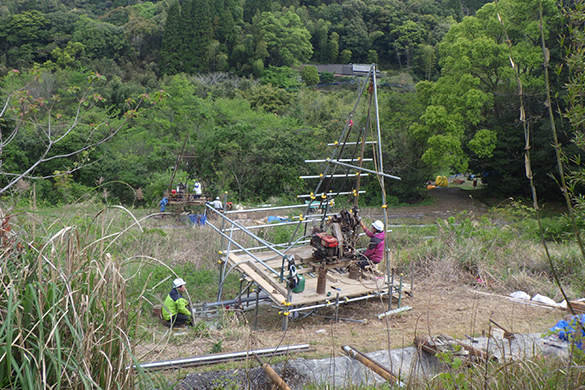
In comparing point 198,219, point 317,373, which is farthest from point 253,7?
point 317,373

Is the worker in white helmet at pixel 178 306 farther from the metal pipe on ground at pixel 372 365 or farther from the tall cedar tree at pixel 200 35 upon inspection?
the tall cedar tree at pixel 200 35

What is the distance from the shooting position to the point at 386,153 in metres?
22.2

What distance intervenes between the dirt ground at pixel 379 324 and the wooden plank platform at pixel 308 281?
0.38 meters

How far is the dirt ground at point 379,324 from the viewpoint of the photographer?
17.3 feet

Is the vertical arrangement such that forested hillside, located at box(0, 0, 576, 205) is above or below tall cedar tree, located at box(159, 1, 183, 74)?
below

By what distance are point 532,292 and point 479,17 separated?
18641 millimetres

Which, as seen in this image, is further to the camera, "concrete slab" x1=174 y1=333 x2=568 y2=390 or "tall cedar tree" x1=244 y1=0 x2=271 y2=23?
"tall cedar tree" x1=244 y1=0 x2=271 y2=23

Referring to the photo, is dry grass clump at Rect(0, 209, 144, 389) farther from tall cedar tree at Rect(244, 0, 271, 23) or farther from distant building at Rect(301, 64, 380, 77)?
tall cedar tree at Rect(244, 0, 271, 23)

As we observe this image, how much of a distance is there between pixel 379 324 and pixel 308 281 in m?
1.37

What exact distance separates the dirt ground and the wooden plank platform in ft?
1.25

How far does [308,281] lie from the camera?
750 cm

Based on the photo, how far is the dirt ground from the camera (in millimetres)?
5273

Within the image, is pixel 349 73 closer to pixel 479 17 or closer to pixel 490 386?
pixel 479 17

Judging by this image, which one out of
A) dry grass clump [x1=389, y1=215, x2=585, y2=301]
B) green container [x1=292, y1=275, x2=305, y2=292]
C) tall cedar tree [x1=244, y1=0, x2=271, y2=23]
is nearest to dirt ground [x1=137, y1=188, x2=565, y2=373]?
dry grass clump [x1=389, y1=215, x2=585, y2=301]
